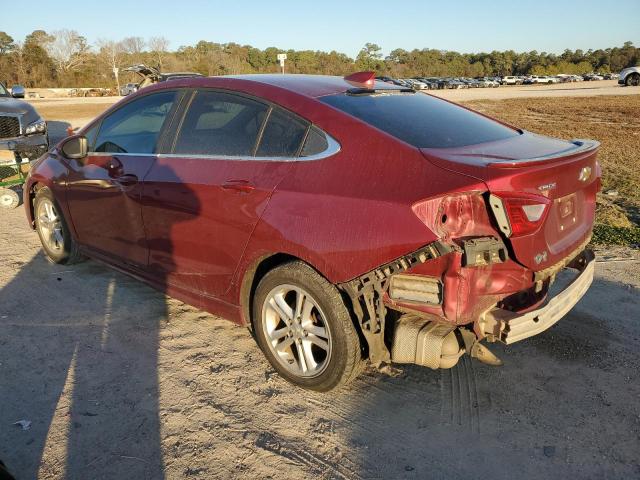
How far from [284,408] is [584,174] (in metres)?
2.21

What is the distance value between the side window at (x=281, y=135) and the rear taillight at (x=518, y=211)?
122 centimetres

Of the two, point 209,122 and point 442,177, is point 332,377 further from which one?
point 209,122

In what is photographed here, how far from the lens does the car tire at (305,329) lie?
2.91 metres

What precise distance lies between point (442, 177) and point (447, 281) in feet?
1.67

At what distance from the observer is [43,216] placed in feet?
17.8

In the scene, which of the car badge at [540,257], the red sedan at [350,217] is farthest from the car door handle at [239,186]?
the car badge at [540,257]

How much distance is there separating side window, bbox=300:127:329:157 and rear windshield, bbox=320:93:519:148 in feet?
0.74

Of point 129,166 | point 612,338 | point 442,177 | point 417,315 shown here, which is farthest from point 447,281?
point 129,166

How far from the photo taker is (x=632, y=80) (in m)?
39.2

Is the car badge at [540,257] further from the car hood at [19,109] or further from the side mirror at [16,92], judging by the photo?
the side mirror at [16,92]

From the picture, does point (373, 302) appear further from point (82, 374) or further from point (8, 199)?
point (8, 199)

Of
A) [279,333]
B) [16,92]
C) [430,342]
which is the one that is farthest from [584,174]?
[16,92]

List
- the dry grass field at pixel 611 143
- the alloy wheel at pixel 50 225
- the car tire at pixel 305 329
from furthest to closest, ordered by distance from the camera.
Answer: the dry grass field at pixel 611 143 → the alloy wheel at pixel 50 225 → the car tire at pixel 305 329

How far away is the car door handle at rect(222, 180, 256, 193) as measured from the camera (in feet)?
10.6
